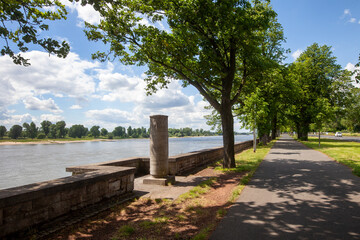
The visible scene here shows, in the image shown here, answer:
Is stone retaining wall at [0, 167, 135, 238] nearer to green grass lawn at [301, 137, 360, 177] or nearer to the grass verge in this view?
the grass verge

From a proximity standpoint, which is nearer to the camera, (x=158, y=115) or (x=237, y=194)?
(x=237, y=194)

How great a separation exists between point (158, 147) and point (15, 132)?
11124cm

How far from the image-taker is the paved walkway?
11.9 feet

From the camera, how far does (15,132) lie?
93688mm

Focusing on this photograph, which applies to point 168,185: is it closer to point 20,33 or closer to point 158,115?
point 158,115

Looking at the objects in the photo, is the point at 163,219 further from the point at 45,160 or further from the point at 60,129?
the point at 60,129

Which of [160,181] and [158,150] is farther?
[158,150]

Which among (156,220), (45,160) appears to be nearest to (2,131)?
(45,160)

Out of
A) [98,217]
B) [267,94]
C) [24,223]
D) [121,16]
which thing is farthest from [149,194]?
[267,94]

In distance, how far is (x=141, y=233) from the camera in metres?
3.82

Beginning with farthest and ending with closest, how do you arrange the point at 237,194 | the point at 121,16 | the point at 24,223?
the point at 121,16 → the point at 237,194 → the point at 24,223

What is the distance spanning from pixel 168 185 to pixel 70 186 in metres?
3.59

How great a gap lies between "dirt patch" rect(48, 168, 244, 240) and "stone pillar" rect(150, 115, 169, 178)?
1835mm

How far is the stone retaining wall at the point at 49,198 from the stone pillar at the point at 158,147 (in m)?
1.97
